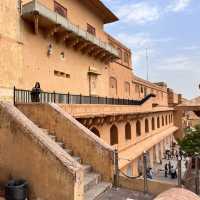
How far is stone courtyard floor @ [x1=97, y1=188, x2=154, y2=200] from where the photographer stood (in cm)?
666

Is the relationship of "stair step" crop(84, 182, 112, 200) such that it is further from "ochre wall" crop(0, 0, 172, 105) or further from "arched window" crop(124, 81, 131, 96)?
"arched window" crop(124, 81, 131, 96)

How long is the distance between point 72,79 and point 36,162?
10766 mm

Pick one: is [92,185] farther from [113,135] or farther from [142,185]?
[113,135]

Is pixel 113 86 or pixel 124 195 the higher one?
pixel 113 86

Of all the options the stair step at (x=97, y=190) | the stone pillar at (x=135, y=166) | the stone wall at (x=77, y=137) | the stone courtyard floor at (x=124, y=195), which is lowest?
the stone pillar at (x=135, y=166)

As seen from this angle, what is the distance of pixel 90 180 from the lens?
7.04 metres

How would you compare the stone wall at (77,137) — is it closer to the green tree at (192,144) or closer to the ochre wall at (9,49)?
the ochre wall at (9,49)

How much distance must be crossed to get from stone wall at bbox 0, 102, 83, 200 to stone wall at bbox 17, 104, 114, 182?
1231mm

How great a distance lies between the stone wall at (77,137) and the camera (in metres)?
7.55

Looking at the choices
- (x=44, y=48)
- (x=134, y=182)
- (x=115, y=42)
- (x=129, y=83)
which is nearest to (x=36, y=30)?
(x=44, y=48)

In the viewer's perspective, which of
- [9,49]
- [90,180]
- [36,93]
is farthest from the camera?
[9,49]

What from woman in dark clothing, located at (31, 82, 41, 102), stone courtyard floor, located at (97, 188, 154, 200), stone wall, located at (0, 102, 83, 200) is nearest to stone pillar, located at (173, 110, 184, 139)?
woman in dark clothing, located at (31, 82, 41, 102)

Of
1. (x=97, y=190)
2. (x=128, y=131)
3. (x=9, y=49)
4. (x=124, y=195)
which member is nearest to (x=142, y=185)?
(x=124, y=195)

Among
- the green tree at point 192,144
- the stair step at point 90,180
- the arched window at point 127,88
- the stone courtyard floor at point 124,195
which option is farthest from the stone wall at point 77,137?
the arched window at point 127,88
